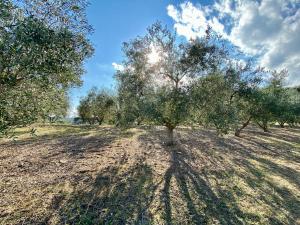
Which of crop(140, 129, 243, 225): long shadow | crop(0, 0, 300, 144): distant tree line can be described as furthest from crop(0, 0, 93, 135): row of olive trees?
crop(140, 129, 243, 225): long shadow

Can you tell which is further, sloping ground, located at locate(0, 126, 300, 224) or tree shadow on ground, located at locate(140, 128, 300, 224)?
tree shadow on ground, located at locate(140, 128, 300, 224)

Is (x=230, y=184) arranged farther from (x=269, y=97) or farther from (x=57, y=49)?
(x=269, y=97)

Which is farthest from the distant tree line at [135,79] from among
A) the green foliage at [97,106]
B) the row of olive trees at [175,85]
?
the green foliage at [97,106]

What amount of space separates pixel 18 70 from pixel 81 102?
4700 centimetres

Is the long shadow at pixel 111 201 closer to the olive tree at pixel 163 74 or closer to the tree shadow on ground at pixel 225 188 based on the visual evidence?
the tree shadow on ground at pixel 225 188

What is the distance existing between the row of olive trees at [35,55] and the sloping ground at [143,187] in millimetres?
3581

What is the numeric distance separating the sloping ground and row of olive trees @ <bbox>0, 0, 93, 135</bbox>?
11.7 ft

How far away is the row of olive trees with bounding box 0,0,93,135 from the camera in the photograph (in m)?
7.33

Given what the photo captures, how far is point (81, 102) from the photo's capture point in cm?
5391

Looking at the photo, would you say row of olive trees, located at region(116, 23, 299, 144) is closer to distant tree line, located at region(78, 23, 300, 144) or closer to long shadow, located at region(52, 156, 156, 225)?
distant tree line, located at region(78, 23, 300, 144)

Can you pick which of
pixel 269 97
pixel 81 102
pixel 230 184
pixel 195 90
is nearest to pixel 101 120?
pixel 81 102

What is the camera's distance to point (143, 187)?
11.9 meters

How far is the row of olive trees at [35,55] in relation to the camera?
7.33m

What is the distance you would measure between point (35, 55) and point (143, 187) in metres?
7.94
